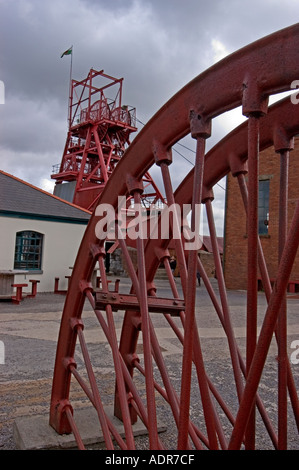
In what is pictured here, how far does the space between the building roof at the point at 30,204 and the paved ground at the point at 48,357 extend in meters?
4.17

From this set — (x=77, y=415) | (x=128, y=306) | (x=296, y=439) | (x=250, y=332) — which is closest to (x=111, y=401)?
(x=77, y=415)

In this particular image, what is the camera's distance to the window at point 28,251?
50.0ft

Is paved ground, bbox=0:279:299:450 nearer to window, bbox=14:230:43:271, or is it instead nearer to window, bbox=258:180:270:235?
window, bbox=14:230:43:271

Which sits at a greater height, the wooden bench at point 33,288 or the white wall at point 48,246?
the white wall at point 48,246

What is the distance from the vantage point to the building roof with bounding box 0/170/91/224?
15.1 meters

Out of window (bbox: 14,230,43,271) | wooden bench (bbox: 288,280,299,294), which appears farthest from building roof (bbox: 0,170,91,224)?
wooden bench (bbox: 288,280,299,294)

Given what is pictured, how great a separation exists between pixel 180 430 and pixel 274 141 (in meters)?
1.44

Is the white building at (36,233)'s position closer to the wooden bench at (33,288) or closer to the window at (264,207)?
the wooden bench at (33,288)

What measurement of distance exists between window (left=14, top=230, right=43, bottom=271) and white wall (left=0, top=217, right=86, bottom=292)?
0.71 feet

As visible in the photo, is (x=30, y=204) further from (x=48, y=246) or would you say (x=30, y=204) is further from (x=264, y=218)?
(x=264, y=218)

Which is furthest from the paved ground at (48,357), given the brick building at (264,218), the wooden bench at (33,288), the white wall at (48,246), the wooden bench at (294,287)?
the brick building at (264,218)

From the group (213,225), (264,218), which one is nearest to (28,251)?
(264,218)

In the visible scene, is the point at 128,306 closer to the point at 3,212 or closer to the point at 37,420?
the point at 37,420

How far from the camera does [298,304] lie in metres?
15.4
